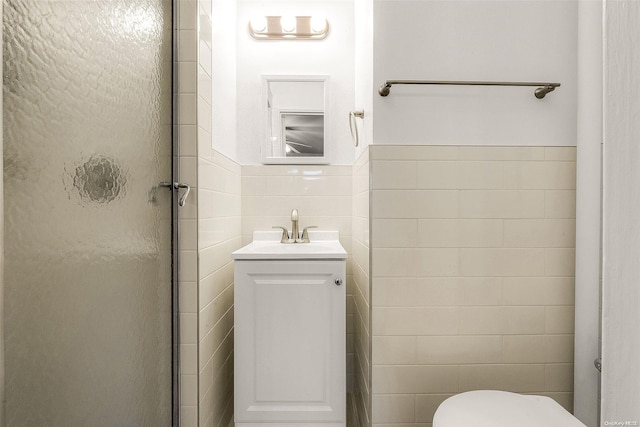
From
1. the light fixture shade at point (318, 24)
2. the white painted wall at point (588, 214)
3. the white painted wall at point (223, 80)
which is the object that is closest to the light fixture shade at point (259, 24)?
the white painted wall at point (223, 80)

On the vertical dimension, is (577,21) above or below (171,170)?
above

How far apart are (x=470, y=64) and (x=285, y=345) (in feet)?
4.26

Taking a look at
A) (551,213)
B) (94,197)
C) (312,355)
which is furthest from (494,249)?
(94,197)

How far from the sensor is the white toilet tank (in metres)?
0.90

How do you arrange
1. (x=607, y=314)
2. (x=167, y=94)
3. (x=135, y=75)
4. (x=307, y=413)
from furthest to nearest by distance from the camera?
(x=307, y=413) < (x=167, y=94) < (x=135, y=75) < (x=607, y=314)

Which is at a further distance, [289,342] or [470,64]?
[289,342]

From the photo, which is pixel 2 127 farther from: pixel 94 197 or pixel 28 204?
pixel 94 197

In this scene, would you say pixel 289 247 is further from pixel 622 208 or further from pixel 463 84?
pixel 622 208

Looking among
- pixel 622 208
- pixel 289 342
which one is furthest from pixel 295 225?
pixel 622 208

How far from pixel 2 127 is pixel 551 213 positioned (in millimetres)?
1545

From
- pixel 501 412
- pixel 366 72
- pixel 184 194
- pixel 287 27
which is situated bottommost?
pixel 501 412

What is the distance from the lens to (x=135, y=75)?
0.95 meters

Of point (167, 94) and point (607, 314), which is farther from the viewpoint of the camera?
point (167, 94)

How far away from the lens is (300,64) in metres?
1.94
